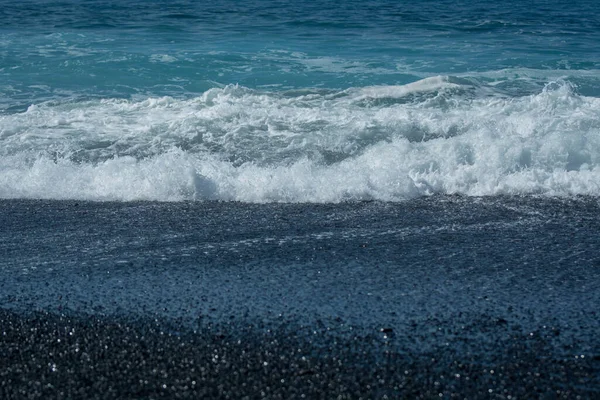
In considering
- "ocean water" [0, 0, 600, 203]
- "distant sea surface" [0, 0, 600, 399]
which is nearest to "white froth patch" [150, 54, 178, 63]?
"ocean water" [0, 0, 600, 203]

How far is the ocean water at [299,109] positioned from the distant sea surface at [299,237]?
0.11 ft

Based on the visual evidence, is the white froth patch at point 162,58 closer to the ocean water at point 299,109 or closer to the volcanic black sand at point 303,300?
the ocean water at point 299,109

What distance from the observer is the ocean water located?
6195 mm

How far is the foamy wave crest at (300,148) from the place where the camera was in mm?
6086

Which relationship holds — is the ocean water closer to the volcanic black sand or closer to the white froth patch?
the white froth patch

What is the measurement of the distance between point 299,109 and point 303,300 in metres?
5.36

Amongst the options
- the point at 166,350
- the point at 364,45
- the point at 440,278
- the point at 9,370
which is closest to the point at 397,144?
the point at 440,278

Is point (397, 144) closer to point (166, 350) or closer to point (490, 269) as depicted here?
point (490, 269)

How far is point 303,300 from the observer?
3947 millimetres

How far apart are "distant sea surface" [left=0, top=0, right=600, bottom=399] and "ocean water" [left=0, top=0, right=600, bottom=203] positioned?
0.03 m

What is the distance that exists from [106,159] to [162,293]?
3.49m

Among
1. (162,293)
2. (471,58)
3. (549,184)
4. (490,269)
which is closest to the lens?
(162,293)

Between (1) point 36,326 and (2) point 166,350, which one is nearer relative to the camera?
(2) point 166,350

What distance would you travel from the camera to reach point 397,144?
691cm
